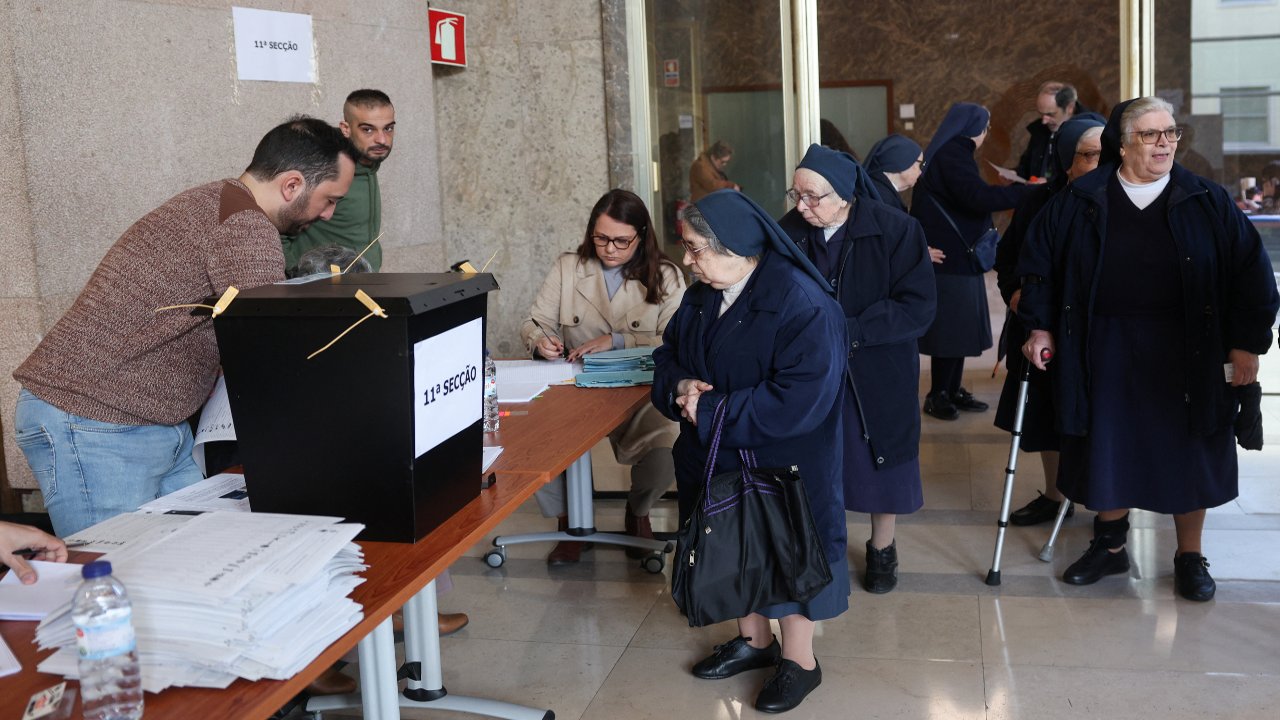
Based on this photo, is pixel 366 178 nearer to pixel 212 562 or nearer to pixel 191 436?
pixel 191 436

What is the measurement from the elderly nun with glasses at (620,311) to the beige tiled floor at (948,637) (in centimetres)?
35

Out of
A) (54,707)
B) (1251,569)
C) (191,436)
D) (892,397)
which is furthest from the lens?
(1251,569)

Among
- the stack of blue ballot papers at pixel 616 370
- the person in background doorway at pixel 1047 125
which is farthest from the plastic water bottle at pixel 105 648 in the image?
the person in background doorway at pixel 1047 125

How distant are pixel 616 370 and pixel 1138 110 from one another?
184 cm

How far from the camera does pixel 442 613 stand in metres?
3.85

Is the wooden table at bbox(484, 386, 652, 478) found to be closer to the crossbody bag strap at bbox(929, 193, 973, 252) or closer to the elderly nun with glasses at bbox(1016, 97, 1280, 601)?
the elderly nun with glasses at bbox(1016, 97, 1280, 601)

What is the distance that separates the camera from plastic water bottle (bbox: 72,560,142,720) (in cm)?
148

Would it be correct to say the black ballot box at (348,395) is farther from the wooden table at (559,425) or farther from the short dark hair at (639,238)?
the short dark hair at (639,238)

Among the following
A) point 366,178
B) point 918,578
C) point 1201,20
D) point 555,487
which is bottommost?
point 918,578

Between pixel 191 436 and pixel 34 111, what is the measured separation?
181cm

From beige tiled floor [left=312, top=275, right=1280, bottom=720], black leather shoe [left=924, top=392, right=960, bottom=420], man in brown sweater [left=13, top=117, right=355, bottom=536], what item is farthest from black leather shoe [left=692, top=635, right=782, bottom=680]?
black leather shoe [left=924, top=392, right=960, bottom=420]

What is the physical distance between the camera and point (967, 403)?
22.4 feet

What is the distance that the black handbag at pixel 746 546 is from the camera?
2.91 m

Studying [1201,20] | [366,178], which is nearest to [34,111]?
[366,178]
